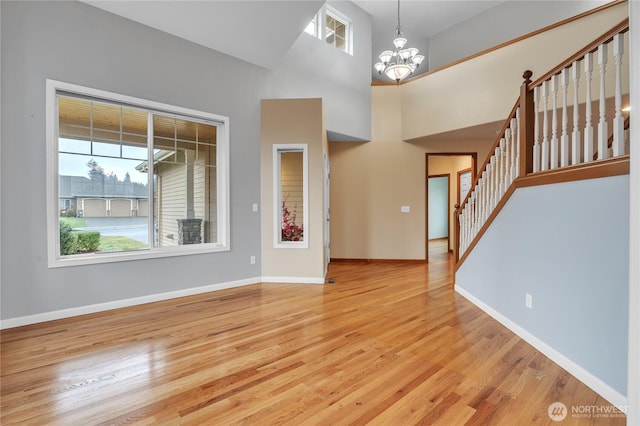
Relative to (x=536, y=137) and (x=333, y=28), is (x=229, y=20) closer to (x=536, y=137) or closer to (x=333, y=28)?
(x=333, y=28)

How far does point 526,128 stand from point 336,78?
3.84 meters

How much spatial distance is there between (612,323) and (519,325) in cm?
95

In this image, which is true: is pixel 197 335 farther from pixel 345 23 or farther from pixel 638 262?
pixel 345 23

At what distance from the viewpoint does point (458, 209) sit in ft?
14.3

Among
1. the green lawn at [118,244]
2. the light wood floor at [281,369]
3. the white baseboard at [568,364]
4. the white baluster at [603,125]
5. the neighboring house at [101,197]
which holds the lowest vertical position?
the light wood floor at [281,369]

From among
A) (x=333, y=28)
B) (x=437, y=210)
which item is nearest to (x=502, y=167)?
(x=333, y=28)

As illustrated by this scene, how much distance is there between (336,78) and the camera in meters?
5.69

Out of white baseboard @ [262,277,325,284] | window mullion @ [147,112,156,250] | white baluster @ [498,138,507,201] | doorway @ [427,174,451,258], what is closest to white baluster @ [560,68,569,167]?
white baluster @ [498,138,507,201]

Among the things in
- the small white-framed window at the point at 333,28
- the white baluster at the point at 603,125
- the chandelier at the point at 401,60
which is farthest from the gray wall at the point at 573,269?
the small white-framed window at the point at 333,28

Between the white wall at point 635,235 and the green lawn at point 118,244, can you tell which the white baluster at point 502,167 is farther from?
the green lawn at point 118,244

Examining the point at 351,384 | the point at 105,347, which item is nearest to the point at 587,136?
the point at 351,384

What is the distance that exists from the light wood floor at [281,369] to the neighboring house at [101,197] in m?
1.14

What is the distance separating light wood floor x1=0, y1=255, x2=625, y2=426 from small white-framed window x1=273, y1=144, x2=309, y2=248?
1.40 metres

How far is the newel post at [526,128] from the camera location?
8.82 ft
